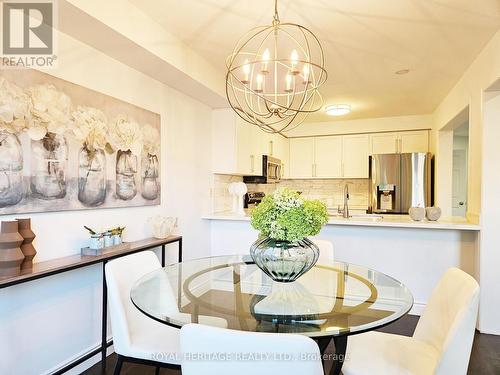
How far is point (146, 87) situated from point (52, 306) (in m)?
1.78

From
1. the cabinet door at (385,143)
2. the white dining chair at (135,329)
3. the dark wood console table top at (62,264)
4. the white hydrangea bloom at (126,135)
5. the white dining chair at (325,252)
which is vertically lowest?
the white dining chair at (135,329)

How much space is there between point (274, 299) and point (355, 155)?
172 inches

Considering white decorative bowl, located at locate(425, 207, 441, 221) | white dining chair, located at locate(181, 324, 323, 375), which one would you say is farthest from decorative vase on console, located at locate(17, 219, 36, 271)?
white decorative bowl, located at locate(425, 207, 441, 221)

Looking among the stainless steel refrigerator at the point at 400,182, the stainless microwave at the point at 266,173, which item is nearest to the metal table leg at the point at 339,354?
the stainless microwave at the point at 266,173

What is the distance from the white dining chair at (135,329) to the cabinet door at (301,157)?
14.0 ft

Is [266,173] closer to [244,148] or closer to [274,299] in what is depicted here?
[244,148]

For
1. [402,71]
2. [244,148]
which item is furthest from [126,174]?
[402,71]

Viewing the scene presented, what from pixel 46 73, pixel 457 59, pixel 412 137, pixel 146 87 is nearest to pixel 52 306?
pixel 46 73

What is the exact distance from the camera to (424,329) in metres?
1.66

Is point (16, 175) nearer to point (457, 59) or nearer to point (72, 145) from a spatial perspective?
point (72, 145)

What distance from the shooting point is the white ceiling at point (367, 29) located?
212 cm

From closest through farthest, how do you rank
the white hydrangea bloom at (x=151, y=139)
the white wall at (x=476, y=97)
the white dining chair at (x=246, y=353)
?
the white dining chair at (x=246, y=353) → the white wall at (x=476, y=97) → the white hydrangea bloom at (x=151, y=139)

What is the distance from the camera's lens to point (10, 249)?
158 cm

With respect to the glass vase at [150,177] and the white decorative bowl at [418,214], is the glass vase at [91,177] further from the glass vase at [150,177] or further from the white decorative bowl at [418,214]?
the white decorative bowl at [418,214]
